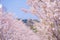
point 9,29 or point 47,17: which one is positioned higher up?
point 47,17

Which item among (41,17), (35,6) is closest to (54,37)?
(41,17)

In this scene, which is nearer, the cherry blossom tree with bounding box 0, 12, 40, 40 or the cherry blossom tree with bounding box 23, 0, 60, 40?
the cherry blossom tree with bounding box 0, 12, 40, 40

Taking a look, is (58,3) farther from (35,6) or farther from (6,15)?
(6,15)

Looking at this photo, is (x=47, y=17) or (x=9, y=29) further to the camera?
(x=47, y=17)

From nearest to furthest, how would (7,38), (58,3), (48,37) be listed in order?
(7,38), (58,3), (48,37)

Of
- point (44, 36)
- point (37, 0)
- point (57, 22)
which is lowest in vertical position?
point (44, 36)

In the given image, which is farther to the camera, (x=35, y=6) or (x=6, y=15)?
(x=35, y=6)

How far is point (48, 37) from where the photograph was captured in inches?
255

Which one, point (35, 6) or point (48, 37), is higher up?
point (35, 6)

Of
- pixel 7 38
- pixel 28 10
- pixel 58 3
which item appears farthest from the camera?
pixel 28 10

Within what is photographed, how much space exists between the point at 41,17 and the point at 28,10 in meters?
0.82

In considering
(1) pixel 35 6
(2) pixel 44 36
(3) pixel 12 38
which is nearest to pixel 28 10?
(1) pixel 35 6

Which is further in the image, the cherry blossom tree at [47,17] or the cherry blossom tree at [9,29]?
the cherry blossom tree at [47,17]

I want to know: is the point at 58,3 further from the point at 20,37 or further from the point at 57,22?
the point at 20,37
